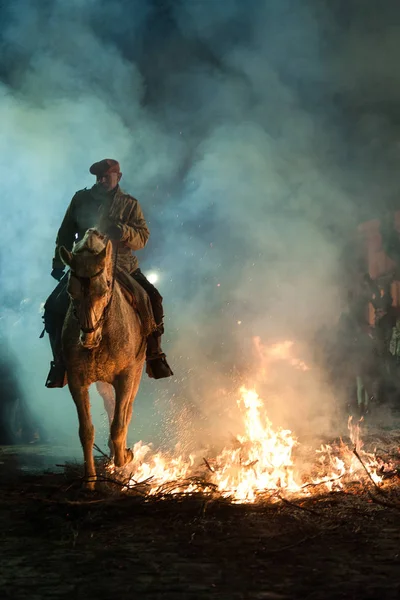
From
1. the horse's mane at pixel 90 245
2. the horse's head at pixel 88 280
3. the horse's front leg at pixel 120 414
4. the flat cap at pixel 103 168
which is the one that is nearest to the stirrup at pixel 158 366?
the horse's front leg at pixel 120 414

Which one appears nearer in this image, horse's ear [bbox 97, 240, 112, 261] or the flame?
horse's ear [bbox 97, 240, 112, 261]

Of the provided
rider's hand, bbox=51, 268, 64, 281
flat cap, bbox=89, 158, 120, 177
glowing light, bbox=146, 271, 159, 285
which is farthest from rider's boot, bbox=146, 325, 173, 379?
glowing light, bbox=146, 271, 159, 285

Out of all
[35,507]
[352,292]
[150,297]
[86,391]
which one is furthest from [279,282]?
[35,507]

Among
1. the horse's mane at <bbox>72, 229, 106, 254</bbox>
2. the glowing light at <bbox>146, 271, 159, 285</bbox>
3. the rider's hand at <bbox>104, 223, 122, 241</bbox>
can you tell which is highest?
the glowing light at <bbox>146, 271, 159, 285</bbox>

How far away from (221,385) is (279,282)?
14.5 feet

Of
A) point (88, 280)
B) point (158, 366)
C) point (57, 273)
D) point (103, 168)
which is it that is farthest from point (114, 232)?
point (158, 366)

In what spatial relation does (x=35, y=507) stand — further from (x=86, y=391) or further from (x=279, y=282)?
(x=279, y=282)

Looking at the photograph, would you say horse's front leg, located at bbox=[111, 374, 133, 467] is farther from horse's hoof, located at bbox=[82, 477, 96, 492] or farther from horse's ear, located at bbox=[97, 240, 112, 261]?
horse's ear, located at bbox=[97, 240, 112, 261]

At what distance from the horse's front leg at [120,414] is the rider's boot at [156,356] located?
774 millimetres

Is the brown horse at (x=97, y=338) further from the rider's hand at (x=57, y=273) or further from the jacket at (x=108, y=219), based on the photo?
the rider's hand at (x=57, y=273)

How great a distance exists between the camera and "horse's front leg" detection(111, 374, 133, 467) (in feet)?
19.9

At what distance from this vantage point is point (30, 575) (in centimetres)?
322

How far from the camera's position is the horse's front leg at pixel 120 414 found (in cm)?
606

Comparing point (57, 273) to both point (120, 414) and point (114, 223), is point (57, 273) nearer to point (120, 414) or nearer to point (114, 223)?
point (114, 223)
